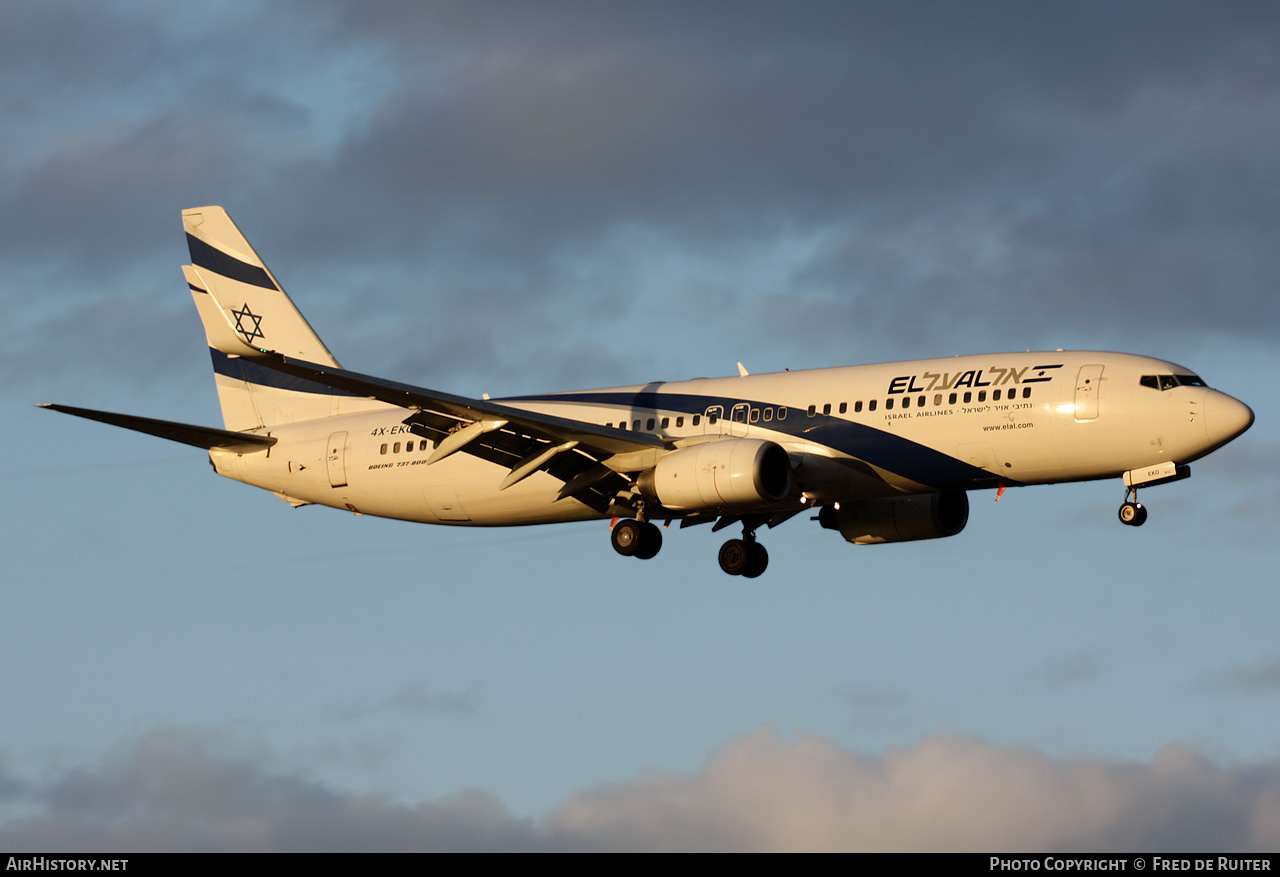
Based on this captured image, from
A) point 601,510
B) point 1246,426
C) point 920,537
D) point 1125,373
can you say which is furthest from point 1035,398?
point 601,510

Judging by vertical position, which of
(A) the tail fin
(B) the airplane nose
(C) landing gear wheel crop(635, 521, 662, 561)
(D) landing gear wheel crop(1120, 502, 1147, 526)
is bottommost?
(D) landing gear wheel crop(1120, 502, 1147, 526)

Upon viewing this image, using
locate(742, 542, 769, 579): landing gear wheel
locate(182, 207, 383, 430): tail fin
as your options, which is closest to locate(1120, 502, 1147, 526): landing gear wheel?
locate(742, 542, 769, 579): landing gear wheel

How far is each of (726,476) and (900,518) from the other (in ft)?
30.3

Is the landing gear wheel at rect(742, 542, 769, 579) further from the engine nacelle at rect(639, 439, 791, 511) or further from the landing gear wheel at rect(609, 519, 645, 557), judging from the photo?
the engine nacelle at rect(639, 439, 791, 511)

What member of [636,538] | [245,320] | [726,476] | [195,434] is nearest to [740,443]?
[726,476]

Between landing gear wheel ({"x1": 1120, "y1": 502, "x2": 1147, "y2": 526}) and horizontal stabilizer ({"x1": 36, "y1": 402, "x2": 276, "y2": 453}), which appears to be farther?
horizontal stabilizer ({"x1": 36, "y1": 402, "x2": 276, "y2": 453})

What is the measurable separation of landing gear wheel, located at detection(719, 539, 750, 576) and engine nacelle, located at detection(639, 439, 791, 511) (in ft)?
19.2

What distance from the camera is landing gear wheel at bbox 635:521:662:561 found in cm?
4875

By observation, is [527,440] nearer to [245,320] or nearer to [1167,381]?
[245,320]

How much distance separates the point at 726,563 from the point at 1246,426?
15.7 metres

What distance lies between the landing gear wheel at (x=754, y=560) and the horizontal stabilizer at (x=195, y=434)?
52.0 ft

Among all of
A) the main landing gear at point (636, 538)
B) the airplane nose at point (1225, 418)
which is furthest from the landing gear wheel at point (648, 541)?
the airplane nose at point (1225, 418)
